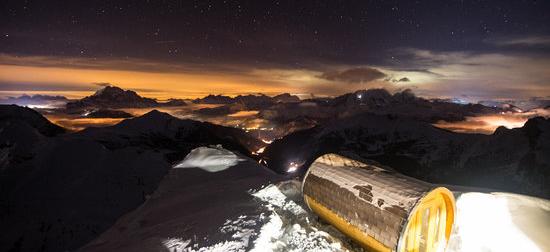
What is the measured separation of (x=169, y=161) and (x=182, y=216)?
7734 inches

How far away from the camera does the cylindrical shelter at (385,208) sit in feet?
24.6

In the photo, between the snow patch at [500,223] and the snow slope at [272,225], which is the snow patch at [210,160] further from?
the snow patch at [500,223]

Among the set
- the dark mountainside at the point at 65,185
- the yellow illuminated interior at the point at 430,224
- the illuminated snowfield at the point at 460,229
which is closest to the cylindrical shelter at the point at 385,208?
the yellow illuminated interior at the point at 430,224

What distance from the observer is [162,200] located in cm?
1395

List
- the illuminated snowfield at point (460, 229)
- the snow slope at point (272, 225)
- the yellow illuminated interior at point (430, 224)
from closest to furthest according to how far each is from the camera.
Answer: the yellow illuminated interior at point (430, 224) → the illuminated snowfield at point (460, 229) → the snow slope at point (272, 225)

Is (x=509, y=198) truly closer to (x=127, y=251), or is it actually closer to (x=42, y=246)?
(x=127, y=251)

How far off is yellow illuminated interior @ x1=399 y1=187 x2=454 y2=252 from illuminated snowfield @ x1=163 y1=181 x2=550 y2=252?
2.13ft

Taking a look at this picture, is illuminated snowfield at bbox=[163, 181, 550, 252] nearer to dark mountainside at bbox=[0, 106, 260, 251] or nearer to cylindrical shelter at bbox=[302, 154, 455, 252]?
cylindrical shelter at bbox=[302, 154, 455, 252]

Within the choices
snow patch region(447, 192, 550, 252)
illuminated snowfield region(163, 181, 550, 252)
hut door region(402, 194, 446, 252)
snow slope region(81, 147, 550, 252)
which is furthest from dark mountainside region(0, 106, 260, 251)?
hut door region(402, 194, 446, 252)

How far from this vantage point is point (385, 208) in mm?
7719

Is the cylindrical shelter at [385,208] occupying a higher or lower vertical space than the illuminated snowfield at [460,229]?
higher

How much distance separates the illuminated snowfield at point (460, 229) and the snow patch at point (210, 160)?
813 cm

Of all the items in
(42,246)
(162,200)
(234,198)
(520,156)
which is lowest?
(42,246)

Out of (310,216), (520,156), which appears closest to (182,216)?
(310,216)
